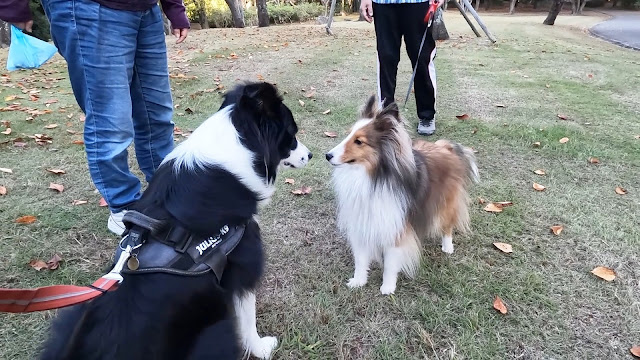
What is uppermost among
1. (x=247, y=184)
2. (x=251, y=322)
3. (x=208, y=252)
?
(x=247, y=184)

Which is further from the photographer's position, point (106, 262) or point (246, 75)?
point (246, 75)

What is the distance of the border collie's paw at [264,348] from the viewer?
2012 millimetres

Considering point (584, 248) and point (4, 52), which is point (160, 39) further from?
point (4, 52)

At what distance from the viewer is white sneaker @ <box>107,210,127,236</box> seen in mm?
2648

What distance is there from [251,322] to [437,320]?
980mm

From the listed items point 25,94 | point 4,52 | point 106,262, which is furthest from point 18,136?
point 4,52

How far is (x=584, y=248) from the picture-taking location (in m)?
2.79

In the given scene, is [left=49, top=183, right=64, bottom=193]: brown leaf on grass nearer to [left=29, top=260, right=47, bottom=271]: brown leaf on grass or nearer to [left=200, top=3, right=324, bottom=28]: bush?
[left=29, top=260, right=47, bottom=271]: brown leaf on grass

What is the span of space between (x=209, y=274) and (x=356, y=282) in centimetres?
121

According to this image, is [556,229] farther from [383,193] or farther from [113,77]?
[113,77]

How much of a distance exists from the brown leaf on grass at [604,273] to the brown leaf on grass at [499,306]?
0.70 meters

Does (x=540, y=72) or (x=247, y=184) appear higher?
(x=247, y=184)

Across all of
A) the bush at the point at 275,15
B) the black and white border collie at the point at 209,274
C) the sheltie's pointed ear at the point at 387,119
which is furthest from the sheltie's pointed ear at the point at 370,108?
the bush at the point at 275,15

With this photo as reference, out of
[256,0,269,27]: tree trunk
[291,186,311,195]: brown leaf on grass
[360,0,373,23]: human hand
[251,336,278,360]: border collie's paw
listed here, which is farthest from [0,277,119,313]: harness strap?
[256,0,269,27]: tree trunk
